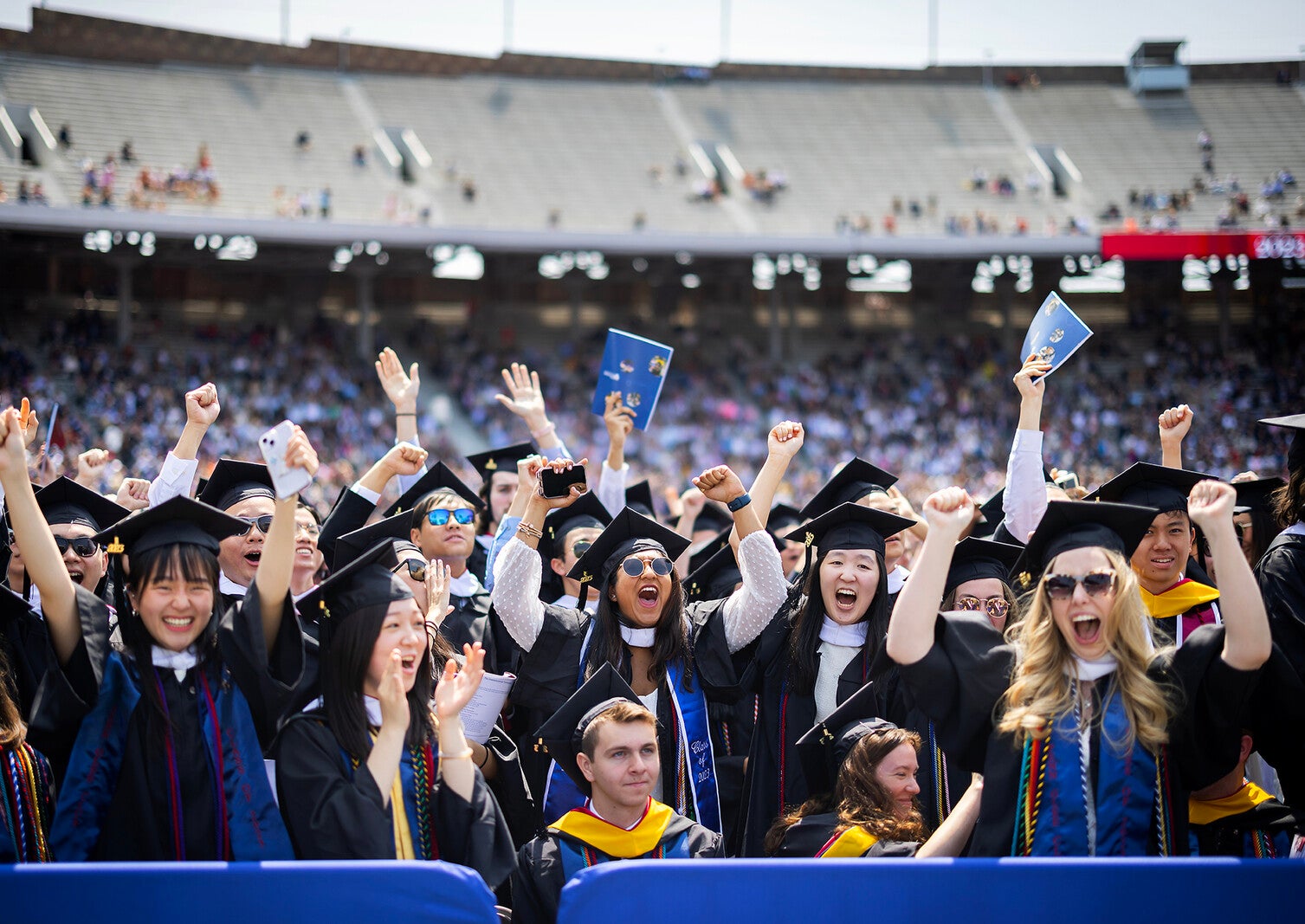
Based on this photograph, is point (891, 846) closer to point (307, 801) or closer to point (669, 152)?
point (307, 801)

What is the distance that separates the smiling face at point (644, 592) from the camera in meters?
4.31

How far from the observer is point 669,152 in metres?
30.4

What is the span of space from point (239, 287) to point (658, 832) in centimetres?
2488

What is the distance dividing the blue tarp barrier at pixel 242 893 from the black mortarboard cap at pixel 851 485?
2754 mm

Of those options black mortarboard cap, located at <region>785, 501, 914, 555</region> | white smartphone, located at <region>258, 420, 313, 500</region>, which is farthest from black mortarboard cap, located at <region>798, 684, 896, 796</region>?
white smartphone, located at <region>258, 420, 313, 500</region>

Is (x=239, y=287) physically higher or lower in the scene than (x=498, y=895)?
higher

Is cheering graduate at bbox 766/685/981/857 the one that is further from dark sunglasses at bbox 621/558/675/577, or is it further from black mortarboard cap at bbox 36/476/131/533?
black mortarboard cap at bbox 36/476/131/533

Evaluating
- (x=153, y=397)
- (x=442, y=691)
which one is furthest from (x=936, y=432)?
(x=442, y=691)

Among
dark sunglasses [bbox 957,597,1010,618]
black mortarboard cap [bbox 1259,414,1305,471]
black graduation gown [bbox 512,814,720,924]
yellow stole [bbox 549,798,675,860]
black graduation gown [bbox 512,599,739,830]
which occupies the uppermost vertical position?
black mortarboard cap [bbox 1259,414,1305,471]

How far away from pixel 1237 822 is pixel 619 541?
2.31 m

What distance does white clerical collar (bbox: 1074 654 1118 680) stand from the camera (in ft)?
9.89

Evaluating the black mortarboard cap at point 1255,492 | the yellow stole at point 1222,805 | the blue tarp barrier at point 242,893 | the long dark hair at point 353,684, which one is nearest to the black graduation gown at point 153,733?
the long dark hair at point 353,684

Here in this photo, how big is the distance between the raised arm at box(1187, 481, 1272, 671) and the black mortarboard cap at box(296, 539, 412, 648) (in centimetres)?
215

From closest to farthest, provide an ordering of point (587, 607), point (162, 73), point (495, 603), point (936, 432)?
point (495, 603)
point (587, 607)
point (936, 432)
point (162, 73)
